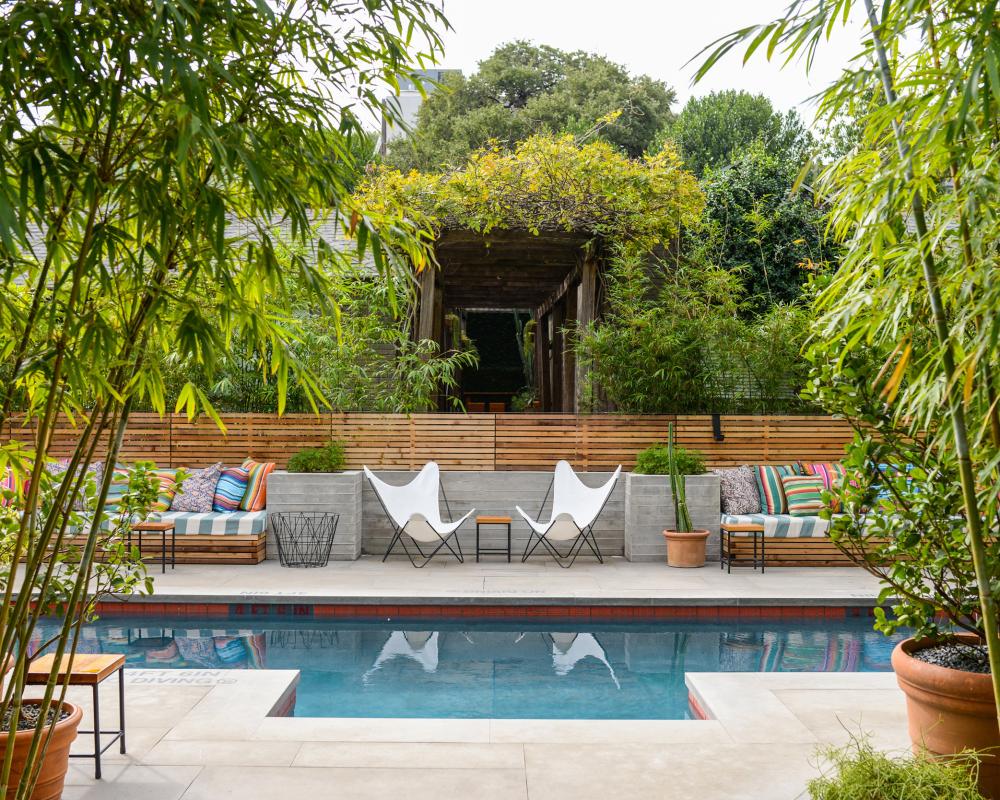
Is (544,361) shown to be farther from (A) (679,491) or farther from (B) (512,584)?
(B) (512,584)

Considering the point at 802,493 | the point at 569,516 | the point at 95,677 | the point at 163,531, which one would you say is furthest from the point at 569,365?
the point at 95,677

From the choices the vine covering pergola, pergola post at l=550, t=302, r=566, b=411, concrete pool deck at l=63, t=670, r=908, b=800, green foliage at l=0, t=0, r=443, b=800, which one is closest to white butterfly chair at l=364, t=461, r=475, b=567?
the vine covering pergola

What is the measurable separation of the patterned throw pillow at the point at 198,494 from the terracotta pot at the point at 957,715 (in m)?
6.46

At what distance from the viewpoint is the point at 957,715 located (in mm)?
2809

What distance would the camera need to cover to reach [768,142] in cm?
2278

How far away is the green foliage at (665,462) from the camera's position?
817cm

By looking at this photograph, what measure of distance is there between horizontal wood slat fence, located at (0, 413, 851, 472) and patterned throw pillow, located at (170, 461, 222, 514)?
0.51 m

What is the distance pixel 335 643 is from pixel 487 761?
2585 millimetres

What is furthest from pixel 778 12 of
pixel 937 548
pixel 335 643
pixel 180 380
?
pixel 180 380

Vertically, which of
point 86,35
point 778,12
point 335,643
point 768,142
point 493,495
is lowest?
point 335,643

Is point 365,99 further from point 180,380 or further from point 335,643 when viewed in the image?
point 180,380

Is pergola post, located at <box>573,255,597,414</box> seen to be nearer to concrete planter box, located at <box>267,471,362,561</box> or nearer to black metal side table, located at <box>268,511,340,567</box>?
concrete planter box, located at <box>267,471,362,561</box>

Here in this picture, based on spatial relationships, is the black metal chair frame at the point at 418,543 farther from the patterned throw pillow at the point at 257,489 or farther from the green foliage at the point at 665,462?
the green foliage at the point at 665,462

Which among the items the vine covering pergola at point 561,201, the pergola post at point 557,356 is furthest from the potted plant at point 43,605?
the pergola post at point 557,356
